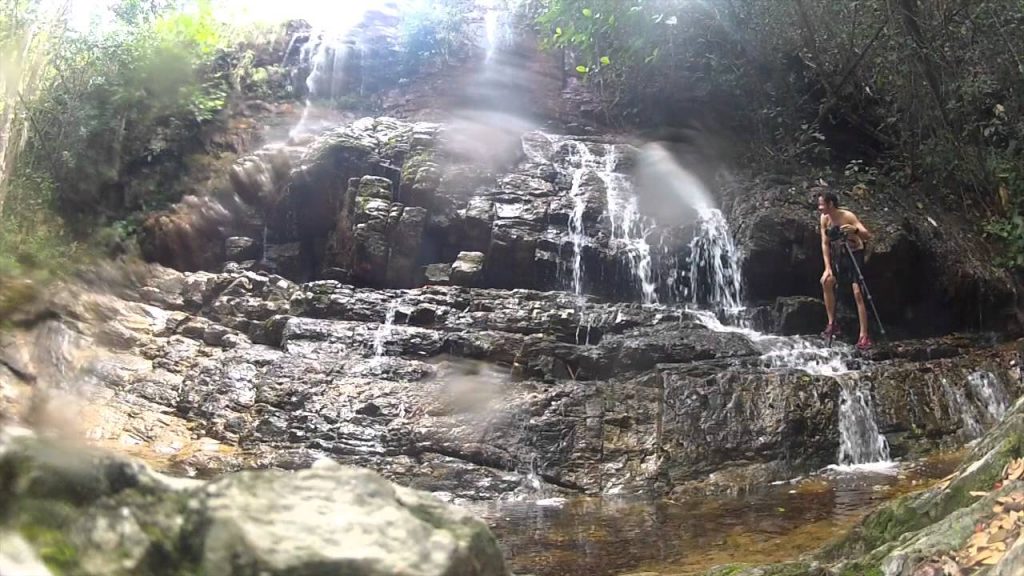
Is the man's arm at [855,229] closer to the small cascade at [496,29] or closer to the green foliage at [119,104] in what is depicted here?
the green foliage at [119,104]

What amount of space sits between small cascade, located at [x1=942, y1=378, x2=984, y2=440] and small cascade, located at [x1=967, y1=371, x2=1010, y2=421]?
0.18 metres

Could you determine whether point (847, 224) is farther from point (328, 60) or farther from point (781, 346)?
point (328, 60)

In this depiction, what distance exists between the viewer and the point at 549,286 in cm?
1170

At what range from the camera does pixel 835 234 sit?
831 centimetres

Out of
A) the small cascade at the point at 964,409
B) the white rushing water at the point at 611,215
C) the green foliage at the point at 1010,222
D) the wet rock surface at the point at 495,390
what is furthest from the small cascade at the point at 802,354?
the green foliage at the point at 1010,222

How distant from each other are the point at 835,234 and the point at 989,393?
2.36 m

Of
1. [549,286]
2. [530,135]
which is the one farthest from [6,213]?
[530,135]

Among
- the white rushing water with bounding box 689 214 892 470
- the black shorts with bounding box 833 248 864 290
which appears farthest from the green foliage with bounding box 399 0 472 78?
the black shorts with bounding box 833 248 864 290

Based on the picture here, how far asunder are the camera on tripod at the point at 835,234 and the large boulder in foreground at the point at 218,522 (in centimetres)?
751

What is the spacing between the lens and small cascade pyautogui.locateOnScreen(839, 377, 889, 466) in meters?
7.13

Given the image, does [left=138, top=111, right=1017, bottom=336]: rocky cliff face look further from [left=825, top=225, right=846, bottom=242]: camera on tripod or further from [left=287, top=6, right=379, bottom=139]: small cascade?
[left=287, top=6, right=379, bottom=139]: small cascade

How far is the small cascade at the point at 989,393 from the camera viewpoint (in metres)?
7.73

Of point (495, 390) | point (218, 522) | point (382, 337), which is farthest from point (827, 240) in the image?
Result: point (218, 522)

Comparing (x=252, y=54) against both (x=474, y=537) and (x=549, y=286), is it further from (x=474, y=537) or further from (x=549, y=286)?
(x=474, y=537)
